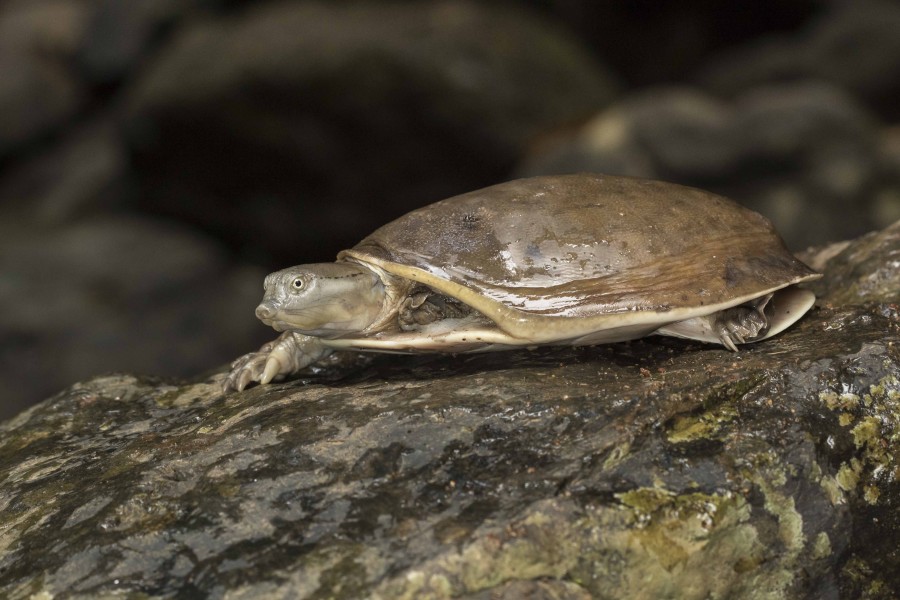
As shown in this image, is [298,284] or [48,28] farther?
[48,28]

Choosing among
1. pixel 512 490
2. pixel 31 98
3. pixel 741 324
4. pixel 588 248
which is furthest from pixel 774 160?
pixel 31 98

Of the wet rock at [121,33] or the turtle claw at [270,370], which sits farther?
the wet rock at [121,33]

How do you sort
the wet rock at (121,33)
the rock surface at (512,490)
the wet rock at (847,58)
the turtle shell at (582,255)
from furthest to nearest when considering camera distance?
the wet rock at (121,33), the wet rock at (847,58), the turtle shell at (582,255), the rock surface at (512,490)

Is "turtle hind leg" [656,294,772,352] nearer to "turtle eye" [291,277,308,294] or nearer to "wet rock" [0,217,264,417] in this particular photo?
"turtle eye" [291,277,308,294]

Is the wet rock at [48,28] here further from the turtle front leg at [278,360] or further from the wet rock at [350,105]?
the turtle front leg at [278,360]

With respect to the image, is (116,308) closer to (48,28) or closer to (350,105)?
(350,105)

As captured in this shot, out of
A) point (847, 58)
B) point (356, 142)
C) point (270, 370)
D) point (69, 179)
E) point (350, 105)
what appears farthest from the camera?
point (69, 179)

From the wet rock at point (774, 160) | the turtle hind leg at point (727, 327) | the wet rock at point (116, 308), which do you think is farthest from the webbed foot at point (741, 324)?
the wet rock at point (116, 308)
